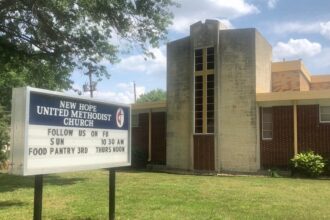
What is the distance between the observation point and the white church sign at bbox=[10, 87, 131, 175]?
20.3ft

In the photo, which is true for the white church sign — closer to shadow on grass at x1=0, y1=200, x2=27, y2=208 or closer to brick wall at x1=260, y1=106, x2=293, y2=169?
shadow on grass at x1=0, y1=200, x2=27, y2=208

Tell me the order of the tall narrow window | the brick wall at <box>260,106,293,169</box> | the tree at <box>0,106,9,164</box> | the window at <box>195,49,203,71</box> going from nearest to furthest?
the brick wall at <box>260,106,293,169</box> < the tall narrow window < the window at <box>195,49,203,71</box> < the tree at <box>0,106,9,164</box>

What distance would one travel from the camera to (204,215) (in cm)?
1005

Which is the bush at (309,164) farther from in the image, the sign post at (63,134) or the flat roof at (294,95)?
the sign post at (63,134)

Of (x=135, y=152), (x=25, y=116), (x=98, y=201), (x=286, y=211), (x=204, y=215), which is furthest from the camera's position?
(x=135, y=152)

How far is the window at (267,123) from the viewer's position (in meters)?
24.7

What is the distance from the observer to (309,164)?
72.0 ft

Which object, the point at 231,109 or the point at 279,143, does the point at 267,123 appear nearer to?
the point at 279,143

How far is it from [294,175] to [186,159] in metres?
6.50

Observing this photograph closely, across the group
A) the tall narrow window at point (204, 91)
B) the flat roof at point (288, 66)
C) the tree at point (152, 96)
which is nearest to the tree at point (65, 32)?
the tall narrow window at point (204, 91)

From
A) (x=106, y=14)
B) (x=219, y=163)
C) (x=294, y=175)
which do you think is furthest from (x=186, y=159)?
(x=106, y=14)

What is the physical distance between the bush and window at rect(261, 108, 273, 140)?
2.35 metres

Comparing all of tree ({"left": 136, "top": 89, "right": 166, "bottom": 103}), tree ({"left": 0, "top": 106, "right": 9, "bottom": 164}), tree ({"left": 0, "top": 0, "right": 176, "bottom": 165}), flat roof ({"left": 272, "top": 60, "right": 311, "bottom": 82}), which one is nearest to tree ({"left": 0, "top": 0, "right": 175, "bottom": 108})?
tree ({"left": 0, "top": 0, "right": 176, "bottom": 165})

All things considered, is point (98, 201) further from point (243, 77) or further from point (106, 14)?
point (243, 77)
